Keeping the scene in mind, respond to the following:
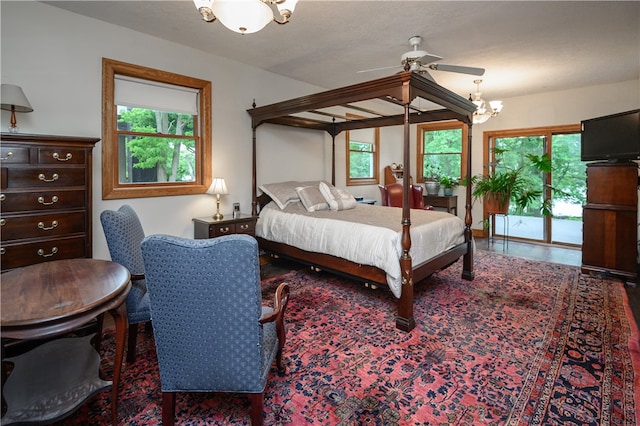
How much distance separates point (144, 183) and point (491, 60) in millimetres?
4452

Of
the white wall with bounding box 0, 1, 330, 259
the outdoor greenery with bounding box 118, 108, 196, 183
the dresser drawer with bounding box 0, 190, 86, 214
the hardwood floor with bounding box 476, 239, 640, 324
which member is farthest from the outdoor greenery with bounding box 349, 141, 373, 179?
the dresser drawer with bounding box 0, 190, 86, 214

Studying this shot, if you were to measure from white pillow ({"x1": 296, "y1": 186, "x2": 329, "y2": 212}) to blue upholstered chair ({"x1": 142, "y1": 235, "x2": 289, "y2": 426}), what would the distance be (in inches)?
103

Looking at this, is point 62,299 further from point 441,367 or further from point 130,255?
point 441,367

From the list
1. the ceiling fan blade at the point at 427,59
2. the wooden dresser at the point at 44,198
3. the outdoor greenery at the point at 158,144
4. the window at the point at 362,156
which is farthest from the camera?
the window at the point at 362,156

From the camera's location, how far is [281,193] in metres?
4.31

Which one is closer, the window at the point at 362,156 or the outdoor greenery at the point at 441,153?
the window at the point at 362,156

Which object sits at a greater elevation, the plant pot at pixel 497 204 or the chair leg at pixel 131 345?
the plant pot at pixel 497 204

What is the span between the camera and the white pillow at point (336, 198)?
4242 millimetres

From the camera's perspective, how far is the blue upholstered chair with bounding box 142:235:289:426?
1364 millimetres

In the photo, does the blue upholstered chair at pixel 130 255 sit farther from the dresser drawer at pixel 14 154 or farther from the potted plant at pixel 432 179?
the potted plant at pixel 432 179

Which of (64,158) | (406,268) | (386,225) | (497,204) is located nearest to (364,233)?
(386,225)

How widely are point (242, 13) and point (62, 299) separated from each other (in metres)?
1.69

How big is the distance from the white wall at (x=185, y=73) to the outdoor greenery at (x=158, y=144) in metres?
0.28

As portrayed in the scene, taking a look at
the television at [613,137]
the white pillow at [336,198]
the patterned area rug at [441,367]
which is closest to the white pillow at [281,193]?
the white pillow at [336,198]
